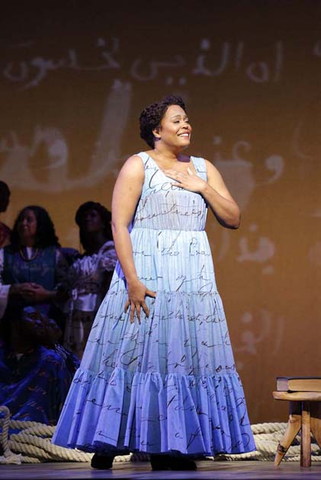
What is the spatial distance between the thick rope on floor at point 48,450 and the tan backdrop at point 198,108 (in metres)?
1.17

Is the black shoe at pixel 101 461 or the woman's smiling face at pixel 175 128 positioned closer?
the black shoe at pixel 101 461

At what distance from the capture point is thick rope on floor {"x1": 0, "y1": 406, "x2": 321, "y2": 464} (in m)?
4.33

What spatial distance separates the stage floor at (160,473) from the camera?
317 cm

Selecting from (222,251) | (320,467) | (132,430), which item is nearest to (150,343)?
(132,430)

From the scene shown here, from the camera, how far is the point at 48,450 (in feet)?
14.3

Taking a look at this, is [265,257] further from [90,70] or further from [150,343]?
[150,343]

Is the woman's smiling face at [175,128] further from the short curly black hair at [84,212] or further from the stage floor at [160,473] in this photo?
the short curly black hair at [84,212]

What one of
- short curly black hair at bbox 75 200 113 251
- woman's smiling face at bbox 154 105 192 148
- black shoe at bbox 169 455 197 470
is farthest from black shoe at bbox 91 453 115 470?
short curly black hair at bbox 75 200 113 251

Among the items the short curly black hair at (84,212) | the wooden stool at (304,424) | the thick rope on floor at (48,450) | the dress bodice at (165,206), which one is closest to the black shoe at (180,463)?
the wooden stool at (304,424)

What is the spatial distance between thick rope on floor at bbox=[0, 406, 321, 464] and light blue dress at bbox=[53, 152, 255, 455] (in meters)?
0.72

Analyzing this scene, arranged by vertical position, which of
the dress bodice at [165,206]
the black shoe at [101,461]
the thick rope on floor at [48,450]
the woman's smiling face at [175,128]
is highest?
the woman's smiling face at [175,128]

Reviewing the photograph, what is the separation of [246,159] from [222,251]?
1.83 ft

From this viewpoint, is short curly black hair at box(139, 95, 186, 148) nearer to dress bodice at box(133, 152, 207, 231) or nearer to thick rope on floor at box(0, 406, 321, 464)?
dress bodice at box(133, 152, 207, 231)

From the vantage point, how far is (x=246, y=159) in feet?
18.5
